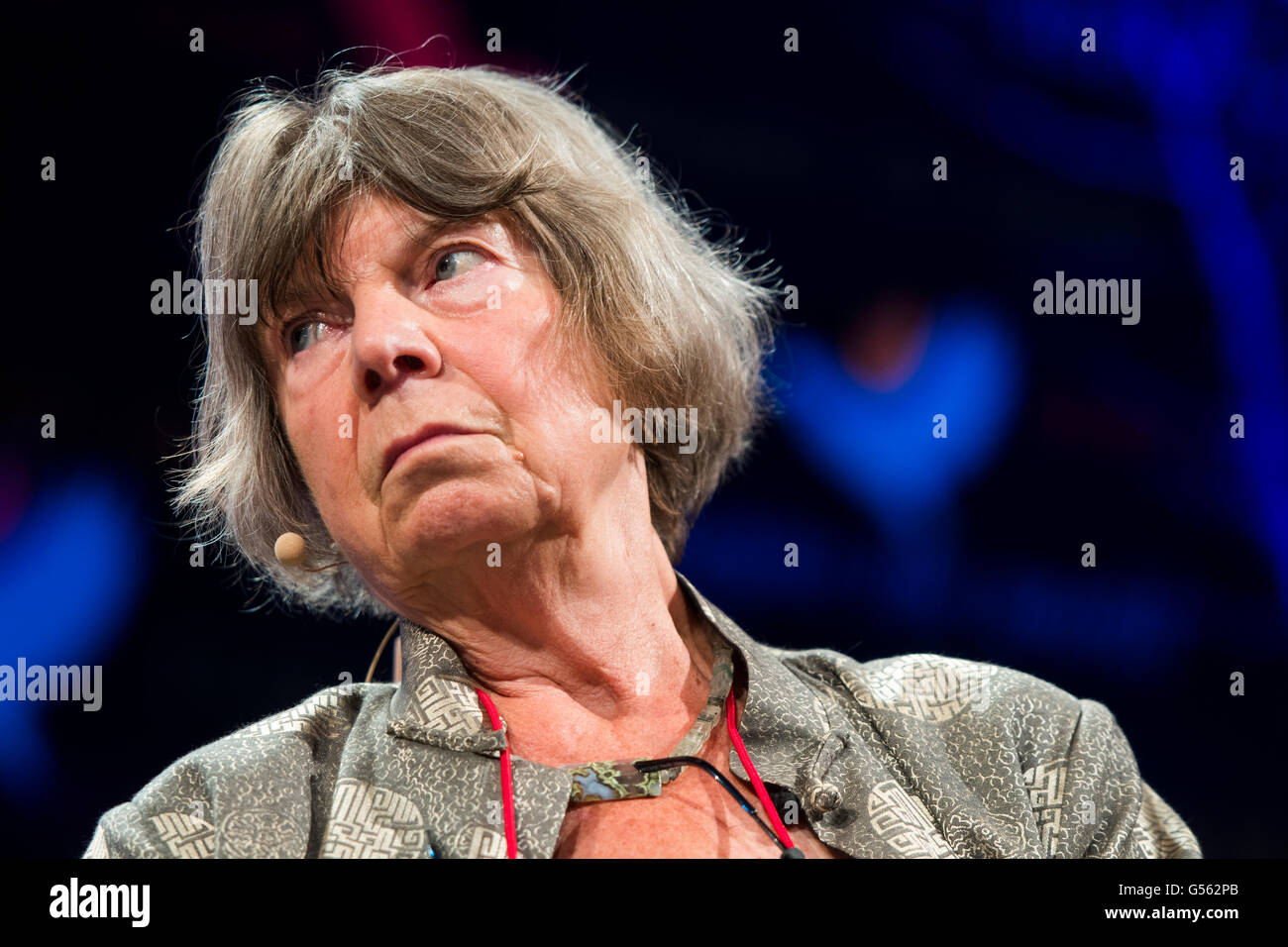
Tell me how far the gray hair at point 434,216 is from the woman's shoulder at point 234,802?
1.38ft

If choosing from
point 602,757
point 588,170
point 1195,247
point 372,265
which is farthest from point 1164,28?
point 602,757

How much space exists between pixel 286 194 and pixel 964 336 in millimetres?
1282

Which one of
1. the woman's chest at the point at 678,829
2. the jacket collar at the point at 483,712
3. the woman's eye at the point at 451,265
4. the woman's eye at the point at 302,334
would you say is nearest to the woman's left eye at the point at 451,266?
the woman's eye at the point at 451,265

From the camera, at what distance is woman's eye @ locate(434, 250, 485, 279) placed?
5.89ft

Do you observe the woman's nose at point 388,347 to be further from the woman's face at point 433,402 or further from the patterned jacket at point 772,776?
the patterned jacket at point 772,776

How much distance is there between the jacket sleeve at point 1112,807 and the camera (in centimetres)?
173

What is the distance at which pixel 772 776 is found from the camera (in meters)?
1.69

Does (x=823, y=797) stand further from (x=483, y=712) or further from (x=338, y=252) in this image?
(x=338, y=252)

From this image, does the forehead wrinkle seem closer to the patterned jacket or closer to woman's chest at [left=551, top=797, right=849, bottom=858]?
the patterned jacket

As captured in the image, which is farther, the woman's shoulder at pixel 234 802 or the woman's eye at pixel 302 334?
the woman's eye at pixel 302 334

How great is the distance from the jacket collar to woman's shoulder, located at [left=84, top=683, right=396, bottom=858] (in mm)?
80

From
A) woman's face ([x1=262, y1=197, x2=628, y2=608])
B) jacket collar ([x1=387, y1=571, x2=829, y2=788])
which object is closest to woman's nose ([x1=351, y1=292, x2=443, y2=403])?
woman's face ([x1=262, y1=197, x2=628, y2=608])

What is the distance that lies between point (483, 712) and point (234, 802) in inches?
13.2
